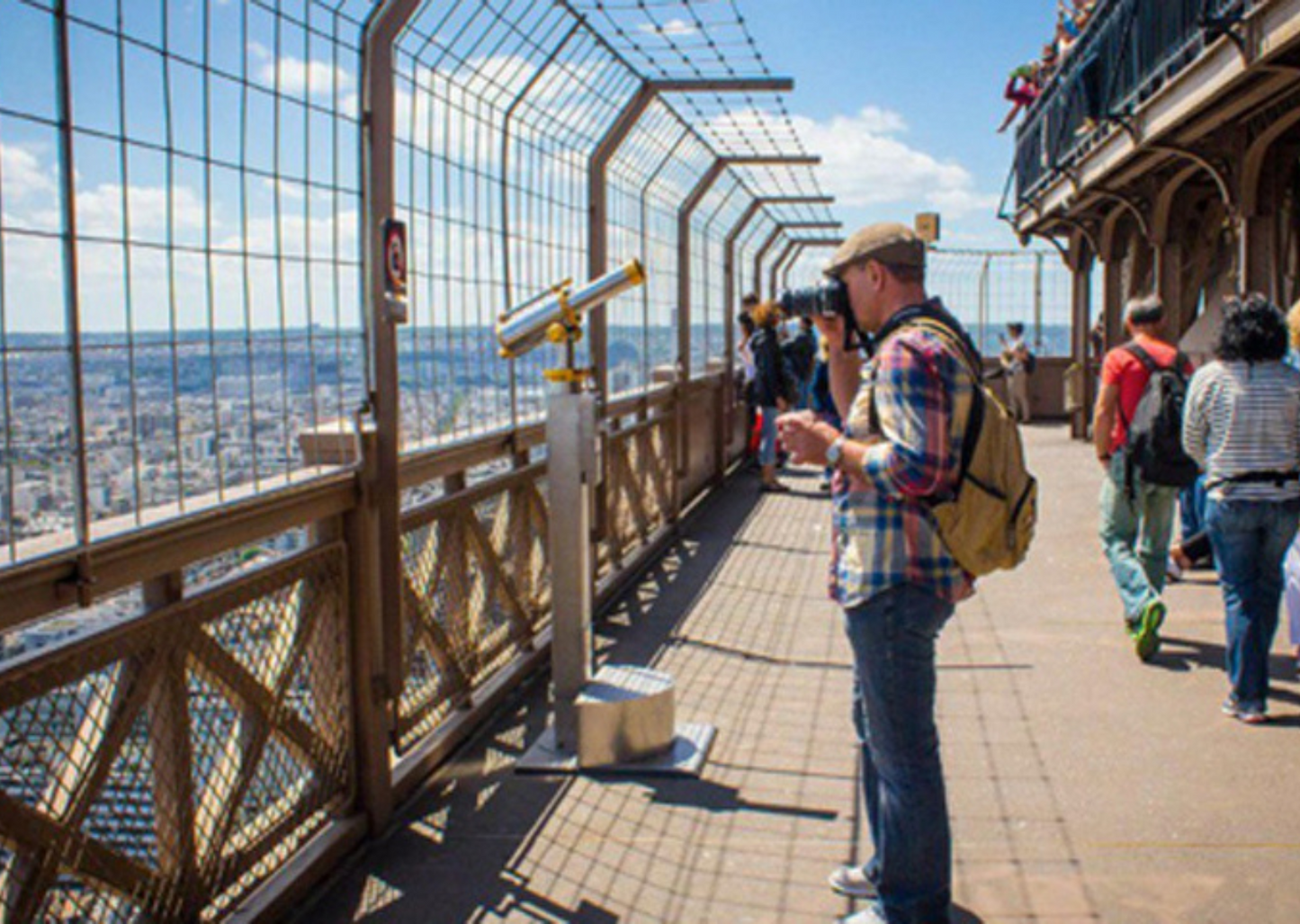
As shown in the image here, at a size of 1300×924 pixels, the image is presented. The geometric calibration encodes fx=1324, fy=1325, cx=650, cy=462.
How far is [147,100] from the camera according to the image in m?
2.99

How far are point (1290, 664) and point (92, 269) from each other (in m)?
5.50

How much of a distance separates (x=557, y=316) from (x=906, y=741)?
2181 mm

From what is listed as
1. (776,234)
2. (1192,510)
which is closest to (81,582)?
(1192,510)

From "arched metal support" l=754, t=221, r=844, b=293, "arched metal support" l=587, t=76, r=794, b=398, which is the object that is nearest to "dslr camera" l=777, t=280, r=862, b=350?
"arched metal support" l=587, t=76, r=794, b=398

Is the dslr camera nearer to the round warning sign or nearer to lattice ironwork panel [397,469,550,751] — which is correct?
the round warning sign

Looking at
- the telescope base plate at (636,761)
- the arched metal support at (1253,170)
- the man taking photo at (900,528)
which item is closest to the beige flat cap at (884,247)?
the man taking photo at (900,528)

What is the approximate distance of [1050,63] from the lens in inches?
682

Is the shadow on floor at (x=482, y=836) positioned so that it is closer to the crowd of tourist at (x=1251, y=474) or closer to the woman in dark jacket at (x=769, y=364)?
the crowd of tourist at (x=1251, y=474)

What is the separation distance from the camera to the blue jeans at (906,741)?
327 centimetres

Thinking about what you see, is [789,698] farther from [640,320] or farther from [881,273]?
[640,320]

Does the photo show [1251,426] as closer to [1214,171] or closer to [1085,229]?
[1214,171]

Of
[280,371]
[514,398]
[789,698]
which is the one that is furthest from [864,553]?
[514,398]

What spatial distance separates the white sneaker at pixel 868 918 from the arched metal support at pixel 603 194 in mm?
4330

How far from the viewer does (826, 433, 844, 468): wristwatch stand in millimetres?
3281
